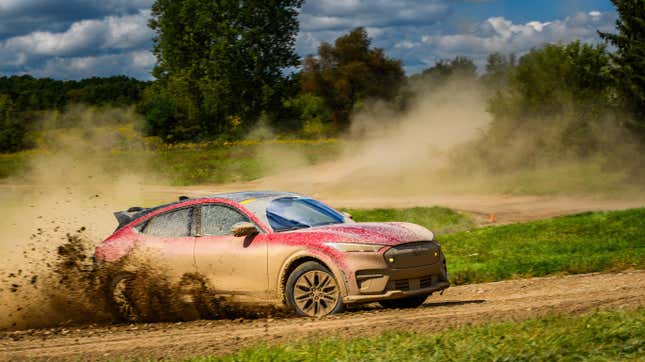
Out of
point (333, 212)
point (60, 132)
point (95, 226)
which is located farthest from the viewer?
point (60, 132)

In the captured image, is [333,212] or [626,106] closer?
[333,212]

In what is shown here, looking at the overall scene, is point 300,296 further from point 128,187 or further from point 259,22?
point 259,22

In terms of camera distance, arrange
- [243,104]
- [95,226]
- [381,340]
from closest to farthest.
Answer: [381,340], [95,226], [243,104]

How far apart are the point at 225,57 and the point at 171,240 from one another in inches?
1982

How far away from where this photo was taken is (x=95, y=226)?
16.6 meters

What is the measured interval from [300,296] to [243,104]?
52.1 meters

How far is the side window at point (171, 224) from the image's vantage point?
10.0 m

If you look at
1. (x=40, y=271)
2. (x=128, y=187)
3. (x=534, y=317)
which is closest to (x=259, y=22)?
(x=128, y=187)

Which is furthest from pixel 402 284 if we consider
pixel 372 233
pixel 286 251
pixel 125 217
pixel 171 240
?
pixel 125 217

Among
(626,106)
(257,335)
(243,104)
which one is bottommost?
(257,335)

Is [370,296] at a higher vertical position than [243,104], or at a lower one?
lower

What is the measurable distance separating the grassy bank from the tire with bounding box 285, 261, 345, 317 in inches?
201

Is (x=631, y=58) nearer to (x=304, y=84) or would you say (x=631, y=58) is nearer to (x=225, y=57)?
(x=225, y=57)

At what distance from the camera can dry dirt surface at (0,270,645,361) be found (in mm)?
7449
